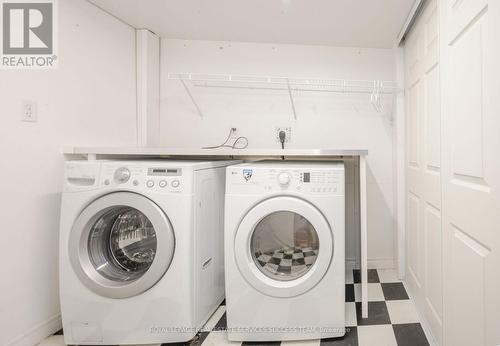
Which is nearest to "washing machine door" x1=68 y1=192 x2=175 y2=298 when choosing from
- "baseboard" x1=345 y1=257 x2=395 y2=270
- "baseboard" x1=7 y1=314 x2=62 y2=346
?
"baseboard" x1=7 y1=314 x2=62 y2=346

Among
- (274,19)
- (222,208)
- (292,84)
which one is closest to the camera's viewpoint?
(222,208)

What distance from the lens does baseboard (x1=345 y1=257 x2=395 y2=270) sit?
2197 mm

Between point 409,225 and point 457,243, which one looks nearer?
point 457,243

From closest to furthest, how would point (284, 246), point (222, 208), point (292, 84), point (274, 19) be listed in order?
point (284, 246) < point (222, 208) < point (274, 19) < point (292, 84)

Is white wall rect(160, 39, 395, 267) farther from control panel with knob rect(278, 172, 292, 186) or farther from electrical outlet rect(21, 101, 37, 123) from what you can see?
electrical outlet rect(21, 101, 37, 123)

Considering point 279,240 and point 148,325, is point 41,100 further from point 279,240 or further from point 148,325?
point 279,240

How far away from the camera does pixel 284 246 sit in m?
1.46

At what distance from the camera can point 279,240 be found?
1461 mm

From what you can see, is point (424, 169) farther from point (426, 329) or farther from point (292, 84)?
point (292, 84)

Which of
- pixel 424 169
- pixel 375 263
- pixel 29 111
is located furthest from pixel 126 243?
pixel 375 263

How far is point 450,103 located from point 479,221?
0.47 metres

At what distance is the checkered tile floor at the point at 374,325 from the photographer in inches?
53.0

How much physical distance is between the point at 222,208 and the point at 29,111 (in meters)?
1.12

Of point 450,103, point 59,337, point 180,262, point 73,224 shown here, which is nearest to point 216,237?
point 180,262
